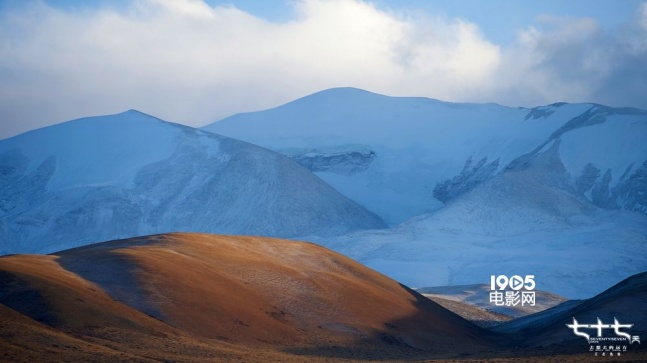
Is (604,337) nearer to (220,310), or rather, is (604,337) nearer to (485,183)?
(220,310)

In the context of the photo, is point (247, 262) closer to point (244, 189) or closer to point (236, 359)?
point (236, 359)

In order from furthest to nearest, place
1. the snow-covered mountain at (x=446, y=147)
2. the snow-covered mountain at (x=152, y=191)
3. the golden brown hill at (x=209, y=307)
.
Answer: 1. the snow-covered mountain at (x=446, y=147)
2. the snow-covered mountain at (x=152, y=191)
3. the golden brown hill at (x=209, y=307)

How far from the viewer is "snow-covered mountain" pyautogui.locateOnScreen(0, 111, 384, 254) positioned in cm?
13150

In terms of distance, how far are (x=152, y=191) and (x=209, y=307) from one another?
107 metres

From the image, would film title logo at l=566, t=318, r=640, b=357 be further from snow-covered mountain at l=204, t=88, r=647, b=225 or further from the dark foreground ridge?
snow-covered mountain at l=204, t=88, r=647, b=225

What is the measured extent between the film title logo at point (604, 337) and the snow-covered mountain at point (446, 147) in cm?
10871

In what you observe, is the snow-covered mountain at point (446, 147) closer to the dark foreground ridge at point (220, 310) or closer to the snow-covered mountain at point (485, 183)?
the snow-covered mountain at point (485, 183)

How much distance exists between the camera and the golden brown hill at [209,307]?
2808cm

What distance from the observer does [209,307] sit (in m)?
34.8

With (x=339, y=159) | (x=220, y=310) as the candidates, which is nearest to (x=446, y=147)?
(x=339, y=159)

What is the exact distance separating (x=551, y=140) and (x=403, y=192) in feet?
90.4

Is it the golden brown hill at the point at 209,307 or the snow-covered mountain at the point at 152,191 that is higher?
the snow-covered mountain at the point at 152,191

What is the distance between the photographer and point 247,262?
1710 inches

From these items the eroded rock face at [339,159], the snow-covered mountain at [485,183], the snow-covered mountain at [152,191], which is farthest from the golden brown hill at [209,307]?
the eroded rock face at [339,159]
